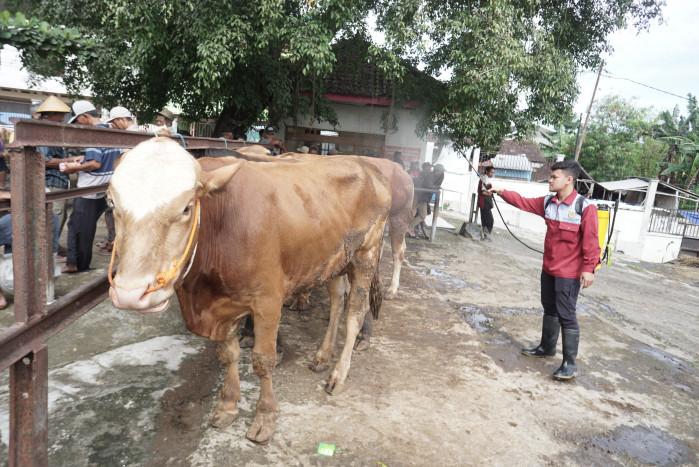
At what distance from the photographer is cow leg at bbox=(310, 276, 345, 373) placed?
3.72m

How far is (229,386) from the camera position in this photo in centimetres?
293

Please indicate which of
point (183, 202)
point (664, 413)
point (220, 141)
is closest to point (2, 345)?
point (183, 202)

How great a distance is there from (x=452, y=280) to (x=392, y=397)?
4.11 metres

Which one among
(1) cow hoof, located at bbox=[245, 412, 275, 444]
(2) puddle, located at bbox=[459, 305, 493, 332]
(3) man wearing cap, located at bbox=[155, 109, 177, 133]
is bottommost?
(2) puddle, located at bbox=[459, 305, 493, 332]

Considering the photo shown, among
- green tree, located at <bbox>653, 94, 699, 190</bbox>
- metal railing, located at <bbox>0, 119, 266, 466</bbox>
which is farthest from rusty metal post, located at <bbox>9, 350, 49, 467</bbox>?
green tree, located at <bbox>653, 94, 699, 190</bbox>

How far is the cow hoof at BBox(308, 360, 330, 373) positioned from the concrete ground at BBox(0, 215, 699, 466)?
0.06 meters

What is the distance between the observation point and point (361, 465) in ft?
8.54

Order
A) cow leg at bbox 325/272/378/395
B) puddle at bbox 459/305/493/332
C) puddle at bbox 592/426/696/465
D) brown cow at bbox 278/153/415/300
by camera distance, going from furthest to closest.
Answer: brown cow at bbox 278/153/415/300
puddle at bbox 459/305/493/332
cow leg at bbox 325/272/378/395
puddle at bbox 592/426/696/465

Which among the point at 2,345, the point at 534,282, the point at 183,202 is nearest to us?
the point at 2,345

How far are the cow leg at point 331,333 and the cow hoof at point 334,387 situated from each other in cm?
29

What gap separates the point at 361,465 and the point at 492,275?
5828 millimetres

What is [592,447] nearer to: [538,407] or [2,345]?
[538,407]

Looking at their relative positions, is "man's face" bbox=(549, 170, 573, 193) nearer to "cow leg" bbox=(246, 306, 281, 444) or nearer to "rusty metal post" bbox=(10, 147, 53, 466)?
"cow leg" bbox=(246, 306, 281, 444)

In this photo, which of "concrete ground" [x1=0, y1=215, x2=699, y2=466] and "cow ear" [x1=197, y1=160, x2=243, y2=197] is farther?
"concrete ground" [x1=0, y1=215, x2=699, y2=466]
